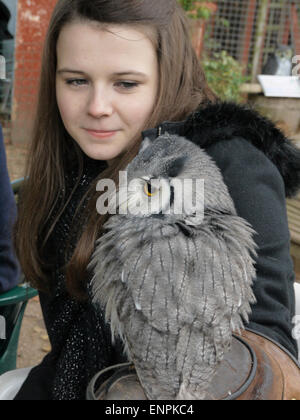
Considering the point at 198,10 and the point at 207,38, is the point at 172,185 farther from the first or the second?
the point at 207,38

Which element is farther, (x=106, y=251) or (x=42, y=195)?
(x=42, y=195)

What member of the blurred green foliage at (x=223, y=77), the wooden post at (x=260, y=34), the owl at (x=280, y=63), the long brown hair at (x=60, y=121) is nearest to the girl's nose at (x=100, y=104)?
the long brown hair at (x=60, y=121)

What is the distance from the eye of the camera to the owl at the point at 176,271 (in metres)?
0.95

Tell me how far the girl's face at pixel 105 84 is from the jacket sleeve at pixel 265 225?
28 cm

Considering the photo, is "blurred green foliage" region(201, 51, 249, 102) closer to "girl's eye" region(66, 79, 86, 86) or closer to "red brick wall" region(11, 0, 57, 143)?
"red brick wall" region(11, 0, 57, 143)

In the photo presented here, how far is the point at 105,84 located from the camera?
1.27 m

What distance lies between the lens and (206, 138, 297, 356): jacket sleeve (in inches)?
44.6

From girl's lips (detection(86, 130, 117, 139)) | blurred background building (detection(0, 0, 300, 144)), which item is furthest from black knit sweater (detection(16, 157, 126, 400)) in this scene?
blurred background building (detection(0, 0, 300, 144))

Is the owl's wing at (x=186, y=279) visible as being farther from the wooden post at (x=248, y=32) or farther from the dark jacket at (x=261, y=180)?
the wooden post at (x=248, y=32)

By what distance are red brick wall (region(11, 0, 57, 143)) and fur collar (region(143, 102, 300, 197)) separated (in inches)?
179

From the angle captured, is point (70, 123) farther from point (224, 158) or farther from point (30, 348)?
point (30, 348)

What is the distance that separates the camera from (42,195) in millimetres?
1590
